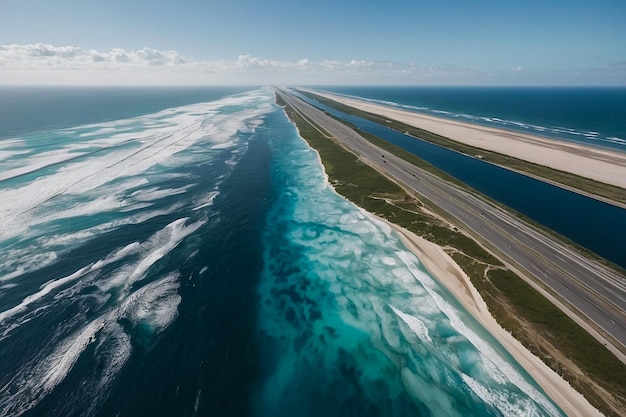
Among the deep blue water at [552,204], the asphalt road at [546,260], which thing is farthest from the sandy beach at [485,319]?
the deep blue water at [552,204]

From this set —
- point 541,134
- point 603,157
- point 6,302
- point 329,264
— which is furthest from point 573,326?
point 541,134

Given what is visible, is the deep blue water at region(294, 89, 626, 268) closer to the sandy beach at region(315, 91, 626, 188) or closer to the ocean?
the sandy beach at region(315, 91, 626, 188)

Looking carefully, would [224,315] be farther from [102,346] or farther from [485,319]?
[485,319]

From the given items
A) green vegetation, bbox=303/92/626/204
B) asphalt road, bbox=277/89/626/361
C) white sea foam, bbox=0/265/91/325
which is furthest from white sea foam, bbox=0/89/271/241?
green vegetation, bbox=303/92/626/204

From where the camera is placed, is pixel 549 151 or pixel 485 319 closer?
pixel 485 319

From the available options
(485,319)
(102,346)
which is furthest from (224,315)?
(485,319)

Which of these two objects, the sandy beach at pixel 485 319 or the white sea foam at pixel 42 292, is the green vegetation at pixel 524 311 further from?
the white sea foam at pixel 42 292
